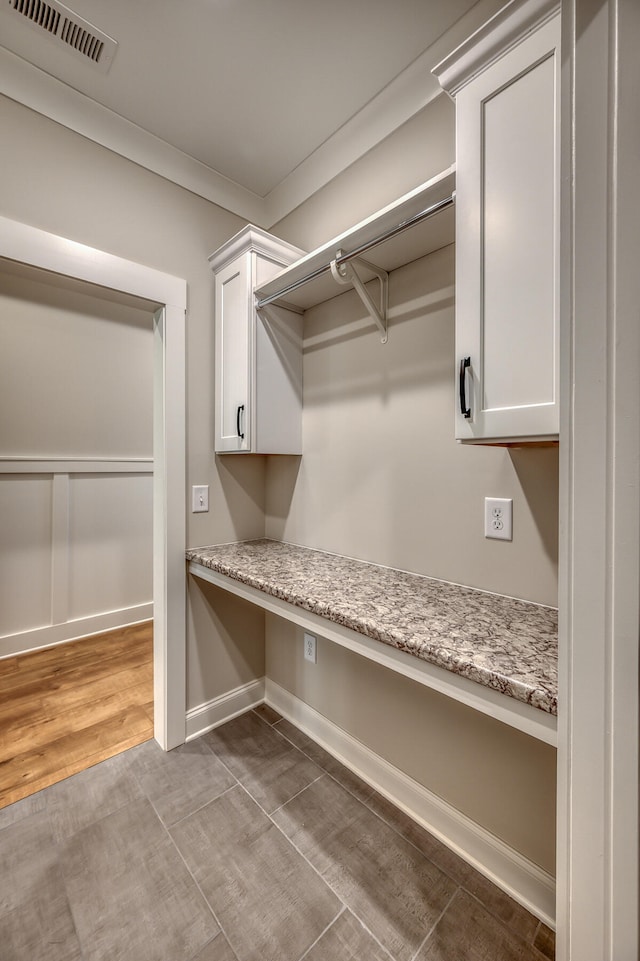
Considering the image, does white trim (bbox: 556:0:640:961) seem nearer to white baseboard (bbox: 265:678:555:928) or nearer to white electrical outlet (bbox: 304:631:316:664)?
white baseboard (bbox: 265:678:555:928)

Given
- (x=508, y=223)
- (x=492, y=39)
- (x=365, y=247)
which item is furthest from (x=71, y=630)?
(x=492, y=39)

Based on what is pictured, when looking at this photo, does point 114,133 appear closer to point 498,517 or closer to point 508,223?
point 508,223

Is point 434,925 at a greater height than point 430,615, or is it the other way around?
point 430,615

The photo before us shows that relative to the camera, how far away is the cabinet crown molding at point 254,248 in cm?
172

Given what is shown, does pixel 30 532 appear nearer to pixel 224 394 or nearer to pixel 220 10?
pixel 224 394

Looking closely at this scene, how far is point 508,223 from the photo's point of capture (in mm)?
953

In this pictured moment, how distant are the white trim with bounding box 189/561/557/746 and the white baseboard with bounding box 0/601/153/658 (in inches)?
89.9

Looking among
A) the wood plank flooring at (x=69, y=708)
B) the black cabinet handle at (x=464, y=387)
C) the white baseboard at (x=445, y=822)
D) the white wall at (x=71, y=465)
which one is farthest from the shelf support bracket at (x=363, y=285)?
the wood plank flooring at (x=69, y=708)

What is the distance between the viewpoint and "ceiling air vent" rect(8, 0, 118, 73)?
4.04 feet

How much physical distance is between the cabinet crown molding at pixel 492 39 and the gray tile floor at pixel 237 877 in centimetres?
228

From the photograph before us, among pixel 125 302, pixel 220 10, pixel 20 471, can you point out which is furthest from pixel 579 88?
pixel 20 471

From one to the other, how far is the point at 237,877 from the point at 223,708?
2.70 feet

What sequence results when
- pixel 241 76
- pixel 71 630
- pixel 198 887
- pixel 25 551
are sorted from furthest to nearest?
pixel 71 630 < pixel 25 551 < pixel 241 76 < pixel 198 887

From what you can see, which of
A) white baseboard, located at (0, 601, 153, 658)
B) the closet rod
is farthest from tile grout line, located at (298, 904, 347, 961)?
white baseboard, located at (0, 601, 153, 658)
